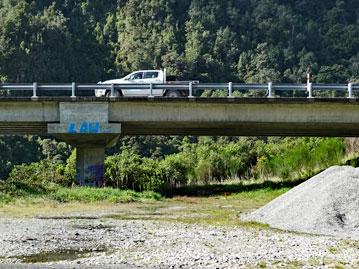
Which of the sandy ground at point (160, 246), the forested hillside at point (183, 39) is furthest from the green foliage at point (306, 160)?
the forested hillside at point (183, 39)

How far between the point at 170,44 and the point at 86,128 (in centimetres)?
11402

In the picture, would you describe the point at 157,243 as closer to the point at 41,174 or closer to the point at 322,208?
the point at 322,208

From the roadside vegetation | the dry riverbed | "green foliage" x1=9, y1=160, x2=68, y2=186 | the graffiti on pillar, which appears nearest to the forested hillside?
"green foliage" x1=9, y1=160, x2=68, y2=186

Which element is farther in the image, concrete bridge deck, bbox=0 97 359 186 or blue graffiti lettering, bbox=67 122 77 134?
concrete bridge deck, bbox=0 97 359 186

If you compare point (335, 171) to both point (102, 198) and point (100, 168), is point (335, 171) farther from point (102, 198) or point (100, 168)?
point (100, 168)

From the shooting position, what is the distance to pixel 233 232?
72.9 ft

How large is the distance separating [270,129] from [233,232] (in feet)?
89.4

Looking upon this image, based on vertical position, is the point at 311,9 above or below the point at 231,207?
above

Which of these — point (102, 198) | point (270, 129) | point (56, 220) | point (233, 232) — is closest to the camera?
point (233, 232)

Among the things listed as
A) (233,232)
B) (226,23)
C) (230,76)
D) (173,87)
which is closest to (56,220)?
(233,232)

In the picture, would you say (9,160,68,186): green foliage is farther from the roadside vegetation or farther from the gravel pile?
the gravel pile

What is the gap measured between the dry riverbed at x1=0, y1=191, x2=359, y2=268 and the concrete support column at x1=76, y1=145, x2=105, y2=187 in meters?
16.4

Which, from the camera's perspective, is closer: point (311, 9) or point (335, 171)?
point (335, 171)

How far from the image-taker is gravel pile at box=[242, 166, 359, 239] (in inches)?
891
